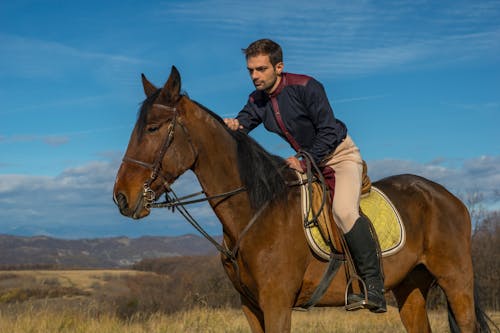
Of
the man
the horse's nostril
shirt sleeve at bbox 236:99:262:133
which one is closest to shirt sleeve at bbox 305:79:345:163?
the man

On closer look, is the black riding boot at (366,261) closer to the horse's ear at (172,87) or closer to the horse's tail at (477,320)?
the horse's tail at (477,320)

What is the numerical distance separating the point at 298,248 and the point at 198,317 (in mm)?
7052

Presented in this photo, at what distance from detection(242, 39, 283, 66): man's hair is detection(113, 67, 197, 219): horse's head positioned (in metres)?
0.83

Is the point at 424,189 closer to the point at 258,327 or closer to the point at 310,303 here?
the point at 310,303

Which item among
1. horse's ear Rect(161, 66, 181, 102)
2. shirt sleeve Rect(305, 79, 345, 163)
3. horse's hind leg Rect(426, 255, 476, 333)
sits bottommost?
horse's hind leg Rect(426, 255, 476, 333)

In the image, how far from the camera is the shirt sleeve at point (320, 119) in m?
5.31

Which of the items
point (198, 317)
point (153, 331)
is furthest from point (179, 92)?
point (198, 317)

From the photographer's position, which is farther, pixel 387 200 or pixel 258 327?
pixel 387 200

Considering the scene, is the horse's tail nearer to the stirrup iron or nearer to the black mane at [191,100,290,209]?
the stirrup iron

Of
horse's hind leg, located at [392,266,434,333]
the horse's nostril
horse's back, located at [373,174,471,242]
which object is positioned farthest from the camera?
horse's hind leg, located at [392,266,434,333]

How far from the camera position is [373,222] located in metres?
5.91

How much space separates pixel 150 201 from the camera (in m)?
4.77

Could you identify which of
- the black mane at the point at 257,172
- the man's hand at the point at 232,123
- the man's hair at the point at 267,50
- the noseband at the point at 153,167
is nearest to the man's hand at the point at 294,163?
the black mane at the point at 257,172

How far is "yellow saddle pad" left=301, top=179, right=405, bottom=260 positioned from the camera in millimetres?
5285
